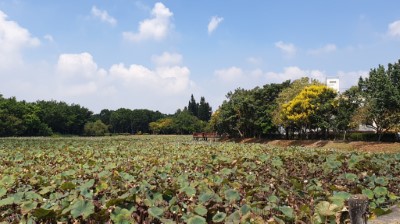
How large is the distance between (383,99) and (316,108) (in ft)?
26.5

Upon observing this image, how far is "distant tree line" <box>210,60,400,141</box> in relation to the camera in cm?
3459

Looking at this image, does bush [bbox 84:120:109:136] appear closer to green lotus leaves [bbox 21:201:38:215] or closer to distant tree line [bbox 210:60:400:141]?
distant tree line [bbox 210:60:400:141]

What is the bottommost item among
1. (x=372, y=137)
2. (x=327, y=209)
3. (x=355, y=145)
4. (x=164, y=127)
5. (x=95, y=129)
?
(x=355, y=145)

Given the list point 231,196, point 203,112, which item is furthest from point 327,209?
point 203,112

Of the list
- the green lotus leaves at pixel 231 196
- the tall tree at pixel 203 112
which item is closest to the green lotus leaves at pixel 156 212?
the green lotus leaves at pixel 231 196

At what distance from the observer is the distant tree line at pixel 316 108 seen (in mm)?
34594

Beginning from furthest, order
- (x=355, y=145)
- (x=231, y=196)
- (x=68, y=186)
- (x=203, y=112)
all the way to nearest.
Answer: (x=203, y=112)
(x=355, y=145)
(x=68, y=186)
(x=231, y=196)

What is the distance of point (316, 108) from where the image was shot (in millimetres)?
40719

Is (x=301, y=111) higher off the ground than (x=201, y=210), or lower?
higher

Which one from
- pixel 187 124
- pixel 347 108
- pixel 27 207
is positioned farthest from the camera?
pixel 187 124

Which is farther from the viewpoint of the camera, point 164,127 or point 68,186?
point 164,127

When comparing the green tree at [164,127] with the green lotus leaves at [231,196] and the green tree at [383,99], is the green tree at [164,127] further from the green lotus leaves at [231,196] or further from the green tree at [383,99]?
the green lotus leaves at [231,196]

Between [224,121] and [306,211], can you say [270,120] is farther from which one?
[306,211]

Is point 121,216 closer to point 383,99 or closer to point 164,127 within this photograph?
point 383,99
